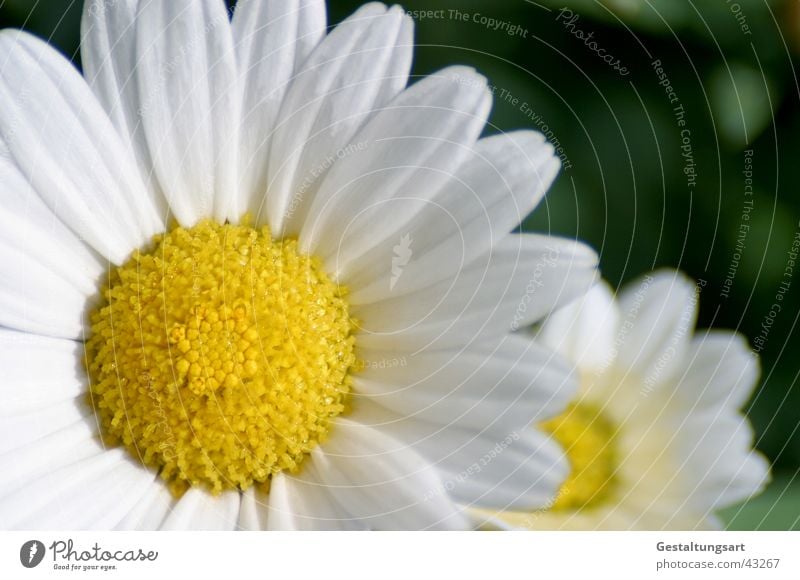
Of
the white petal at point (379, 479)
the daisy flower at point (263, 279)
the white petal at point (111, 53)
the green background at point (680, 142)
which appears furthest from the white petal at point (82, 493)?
the green background at point (680, 142)

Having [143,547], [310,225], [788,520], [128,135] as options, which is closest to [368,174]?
→ [310,225]

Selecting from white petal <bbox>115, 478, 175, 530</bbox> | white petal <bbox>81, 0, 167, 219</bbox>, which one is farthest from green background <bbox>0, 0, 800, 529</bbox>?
Answer: white petal <bbox>115, 478, 175, 530</bbox>

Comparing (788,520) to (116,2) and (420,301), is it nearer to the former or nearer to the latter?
(420,301)

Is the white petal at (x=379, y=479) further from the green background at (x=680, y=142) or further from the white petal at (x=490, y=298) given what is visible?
the green background at (x=680, y=142)

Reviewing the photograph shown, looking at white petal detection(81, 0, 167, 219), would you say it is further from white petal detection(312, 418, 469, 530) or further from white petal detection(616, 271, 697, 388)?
white petal detection(616, 271, 697, 388)

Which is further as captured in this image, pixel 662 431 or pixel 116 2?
pixel 662 431

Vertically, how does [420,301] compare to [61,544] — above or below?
above
